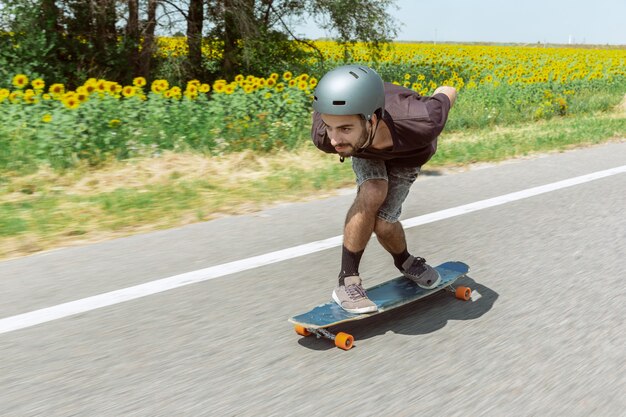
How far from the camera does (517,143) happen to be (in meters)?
9.24

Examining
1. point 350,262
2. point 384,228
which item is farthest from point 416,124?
point 350,262

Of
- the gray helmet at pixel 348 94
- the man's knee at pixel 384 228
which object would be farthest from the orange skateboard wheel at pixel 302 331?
the gray helmet at pixel 348 94

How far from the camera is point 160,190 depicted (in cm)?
618

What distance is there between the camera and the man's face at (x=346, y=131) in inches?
114

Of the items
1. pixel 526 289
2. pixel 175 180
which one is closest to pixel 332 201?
pixel 175 180

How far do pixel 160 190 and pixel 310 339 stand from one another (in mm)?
3289

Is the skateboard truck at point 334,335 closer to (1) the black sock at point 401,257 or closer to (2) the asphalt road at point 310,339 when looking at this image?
(2) the asphalt road at point 310,339

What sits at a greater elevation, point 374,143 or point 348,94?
point 348,94

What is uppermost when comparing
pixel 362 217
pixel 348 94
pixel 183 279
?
pixel 348 94

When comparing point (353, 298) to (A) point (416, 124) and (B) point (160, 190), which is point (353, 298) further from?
(B) point (160, 190)

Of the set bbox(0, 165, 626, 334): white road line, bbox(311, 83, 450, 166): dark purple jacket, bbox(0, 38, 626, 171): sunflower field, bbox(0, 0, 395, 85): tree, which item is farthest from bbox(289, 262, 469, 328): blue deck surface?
bbox(0, 0, 395, 85): tree

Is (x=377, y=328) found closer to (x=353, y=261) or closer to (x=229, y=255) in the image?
(x=353, y=261)

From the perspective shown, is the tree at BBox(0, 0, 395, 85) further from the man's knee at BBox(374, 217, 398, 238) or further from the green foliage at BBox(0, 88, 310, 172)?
the man's knee at BBox(374, 217, 398, 238)

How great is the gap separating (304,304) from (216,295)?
49cm
